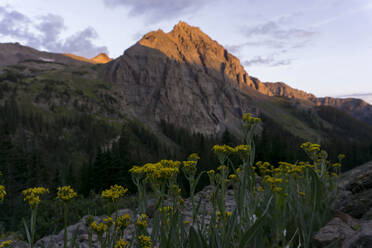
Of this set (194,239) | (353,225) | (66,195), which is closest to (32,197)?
(66,195)

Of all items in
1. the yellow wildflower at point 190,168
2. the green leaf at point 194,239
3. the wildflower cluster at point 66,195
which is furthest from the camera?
the yellow wildflower at point 190,168

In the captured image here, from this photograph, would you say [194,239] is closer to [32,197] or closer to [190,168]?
[190,168]

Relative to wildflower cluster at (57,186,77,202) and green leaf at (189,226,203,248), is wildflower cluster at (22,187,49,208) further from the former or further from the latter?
green leaf at (189,226,203,248)

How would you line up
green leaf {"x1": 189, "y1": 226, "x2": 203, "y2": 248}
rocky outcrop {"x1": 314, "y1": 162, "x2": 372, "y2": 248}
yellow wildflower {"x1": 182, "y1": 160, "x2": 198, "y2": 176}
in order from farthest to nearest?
yellow wildflower {"x1": 182, "y1": 160, "x2": 198, "y2": 176} < rocky outcrop {"x1": 314, "y1": 162, "x2": 372, "y2": 248} < green leaf {"x1": 189, "y1": 226, "x2": 203, "y2": 248}

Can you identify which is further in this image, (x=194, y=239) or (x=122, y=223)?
(x=122, y=223)

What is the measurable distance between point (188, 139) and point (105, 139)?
57.0 meters

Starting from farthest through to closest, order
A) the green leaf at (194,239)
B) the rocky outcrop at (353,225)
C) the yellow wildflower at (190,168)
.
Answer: the yellow wildflower at (190,168) → the rocky outcrop at (353,225) → the green leaf at (194,239)

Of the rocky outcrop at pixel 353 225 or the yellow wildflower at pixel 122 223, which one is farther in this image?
the rocky outcrop at pixel 353 225

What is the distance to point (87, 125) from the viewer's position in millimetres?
147750

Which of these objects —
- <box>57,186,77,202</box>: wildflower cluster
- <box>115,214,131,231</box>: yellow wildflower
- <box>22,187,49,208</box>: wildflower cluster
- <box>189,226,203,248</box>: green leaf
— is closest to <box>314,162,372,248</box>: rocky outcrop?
<box>189,226,203,248</box>: green leaf

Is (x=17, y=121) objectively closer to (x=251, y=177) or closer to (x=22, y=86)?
(x=22, y=86)

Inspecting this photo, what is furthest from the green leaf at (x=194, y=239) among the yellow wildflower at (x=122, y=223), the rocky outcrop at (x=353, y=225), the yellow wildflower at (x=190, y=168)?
the rocky outcrop at (x=353, y=225)

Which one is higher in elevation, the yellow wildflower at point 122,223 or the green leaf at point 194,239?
the yellow wildflower at point 122,223

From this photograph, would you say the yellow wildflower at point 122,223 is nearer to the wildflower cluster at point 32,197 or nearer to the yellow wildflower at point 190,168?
the wildflower cluster at point 32,197
